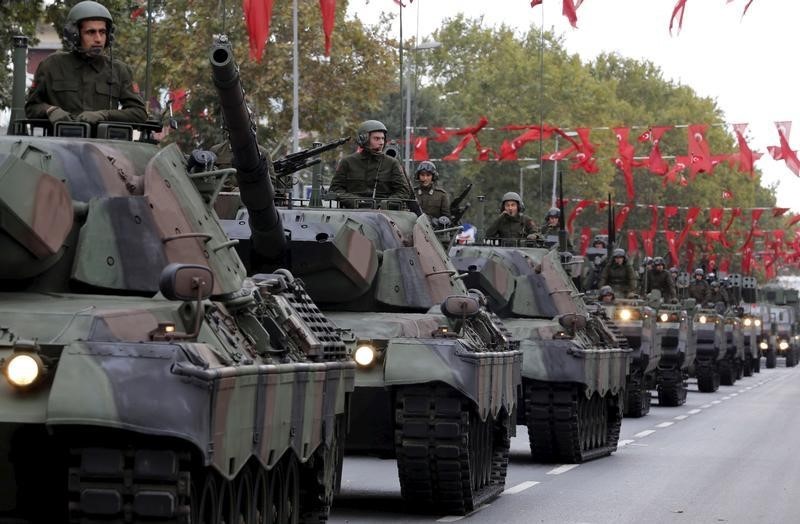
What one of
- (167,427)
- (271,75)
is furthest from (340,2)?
(167,427)

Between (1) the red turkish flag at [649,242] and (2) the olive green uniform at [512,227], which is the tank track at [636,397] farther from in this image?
(1) the red turkish flag at [649,242]

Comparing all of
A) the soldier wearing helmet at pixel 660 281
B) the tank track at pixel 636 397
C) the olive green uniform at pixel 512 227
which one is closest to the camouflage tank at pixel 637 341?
the tank track at pixel 636 397

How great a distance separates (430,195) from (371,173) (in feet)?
12.1

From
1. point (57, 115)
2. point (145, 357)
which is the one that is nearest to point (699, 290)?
point (57, 115)

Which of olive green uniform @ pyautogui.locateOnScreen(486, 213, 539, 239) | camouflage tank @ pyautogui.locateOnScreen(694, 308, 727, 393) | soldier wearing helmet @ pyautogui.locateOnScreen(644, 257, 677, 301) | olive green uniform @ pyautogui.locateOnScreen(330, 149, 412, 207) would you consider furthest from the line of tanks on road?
camouflage tank @ pyautogui.locateOnScreen(694, 308, 727, 393)

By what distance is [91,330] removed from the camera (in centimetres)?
898

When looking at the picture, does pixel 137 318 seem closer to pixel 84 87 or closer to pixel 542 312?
pixel 84 87

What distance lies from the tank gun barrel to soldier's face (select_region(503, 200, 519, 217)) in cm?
1008

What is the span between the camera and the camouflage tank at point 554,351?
19297mm

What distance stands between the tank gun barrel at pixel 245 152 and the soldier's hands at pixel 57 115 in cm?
96

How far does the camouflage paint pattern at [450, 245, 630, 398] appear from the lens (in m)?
19.3

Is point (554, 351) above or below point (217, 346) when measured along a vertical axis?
below

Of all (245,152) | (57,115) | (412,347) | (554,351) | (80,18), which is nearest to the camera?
(80,18)

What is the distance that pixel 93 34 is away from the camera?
11719 mm
